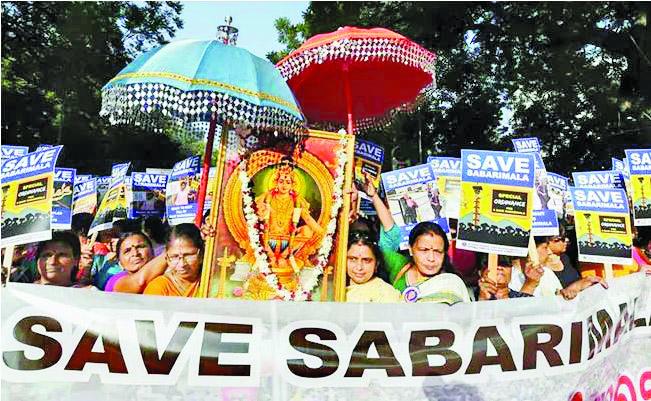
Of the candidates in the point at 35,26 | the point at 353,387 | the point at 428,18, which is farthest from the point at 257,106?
the point at 35,26

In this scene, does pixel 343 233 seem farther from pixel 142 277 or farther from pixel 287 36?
pixel 287 36

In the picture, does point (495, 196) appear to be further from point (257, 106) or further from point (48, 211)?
point (48, 211)

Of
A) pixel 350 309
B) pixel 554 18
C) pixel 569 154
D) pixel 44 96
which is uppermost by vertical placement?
pixel 554 18

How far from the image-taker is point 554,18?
15.0m

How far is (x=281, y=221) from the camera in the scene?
4.62 metres

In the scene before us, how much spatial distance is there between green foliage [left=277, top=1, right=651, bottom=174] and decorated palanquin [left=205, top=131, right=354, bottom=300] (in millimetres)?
10995

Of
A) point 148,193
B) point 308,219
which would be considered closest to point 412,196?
point 308,219

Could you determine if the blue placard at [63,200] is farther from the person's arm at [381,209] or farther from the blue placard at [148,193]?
the person's arm at [381,209]

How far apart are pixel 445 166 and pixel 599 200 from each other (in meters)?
1.31

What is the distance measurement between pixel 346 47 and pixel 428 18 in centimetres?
1130

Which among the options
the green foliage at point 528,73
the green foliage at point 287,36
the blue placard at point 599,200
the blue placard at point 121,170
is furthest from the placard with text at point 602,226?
the green foliage at point 287,36

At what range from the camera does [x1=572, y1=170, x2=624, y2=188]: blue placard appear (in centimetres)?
605

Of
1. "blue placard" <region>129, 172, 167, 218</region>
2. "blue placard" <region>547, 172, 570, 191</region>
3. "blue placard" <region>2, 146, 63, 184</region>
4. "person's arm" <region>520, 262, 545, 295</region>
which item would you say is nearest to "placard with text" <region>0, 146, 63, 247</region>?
"blue placard" <region>2, 146, 63, 184</region>

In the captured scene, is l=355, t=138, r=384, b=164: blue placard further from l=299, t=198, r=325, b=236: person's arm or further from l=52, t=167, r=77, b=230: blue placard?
l=52, t=167, r=77, b=230: blue placard
